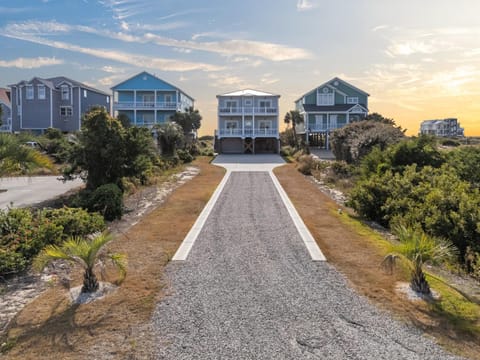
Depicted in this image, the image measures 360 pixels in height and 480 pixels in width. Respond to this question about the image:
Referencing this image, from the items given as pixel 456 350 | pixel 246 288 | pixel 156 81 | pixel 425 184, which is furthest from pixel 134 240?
pixel 156 81

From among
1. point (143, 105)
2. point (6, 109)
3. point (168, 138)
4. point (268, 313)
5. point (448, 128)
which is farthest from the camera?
point (448, 128)

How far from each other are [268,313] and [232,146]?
145ft

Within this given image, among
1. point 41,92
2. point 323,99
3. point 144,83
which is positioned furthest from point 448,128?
point 41,92

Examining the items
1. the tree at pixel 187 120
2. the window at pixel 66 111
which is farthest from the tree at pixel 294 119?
the window at pixel 66 111

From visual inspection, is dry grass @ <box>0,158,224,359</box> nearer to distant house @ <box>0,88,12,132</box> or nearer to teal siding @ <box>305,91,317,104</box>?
teal siding @ <box>305,91,317,104</box>

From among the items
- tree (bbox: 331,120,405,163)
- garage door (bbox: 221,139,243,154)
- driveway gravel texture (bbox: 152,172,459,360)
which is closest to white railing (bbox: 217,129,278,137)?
garage door (bbox: 221,139,243,154)

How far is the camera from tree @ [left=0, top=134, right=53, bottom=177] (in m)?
9.02

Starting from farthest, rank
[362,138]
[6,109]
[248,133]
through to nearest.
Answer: [6,109] < [248,133] < [362,138]

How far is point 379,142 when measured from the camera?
75.9 ft

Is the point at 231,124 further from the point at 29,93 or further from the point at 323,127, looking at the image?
the point at 29,93

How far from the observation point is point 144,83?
167ft

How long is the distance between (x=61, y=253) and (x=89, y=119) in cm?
961

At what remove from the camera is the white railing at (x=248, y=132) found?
4650 cm

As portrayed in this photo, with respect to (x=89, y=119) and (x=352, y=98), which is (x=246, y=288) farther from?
(x=352, y=98)
